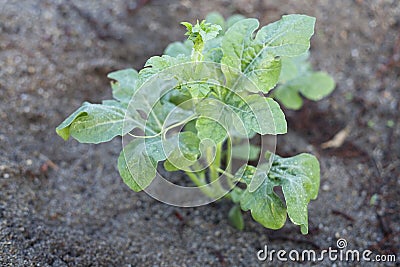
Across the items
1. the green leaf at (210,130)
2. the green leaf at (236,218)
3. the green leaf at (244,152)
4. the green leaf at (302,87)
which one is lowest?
the green leaf at (236,218)

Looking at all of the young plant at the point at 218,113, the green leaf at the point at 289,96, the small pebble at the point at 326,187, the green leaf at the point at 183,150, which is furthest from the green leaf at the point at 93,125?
the small pebble at the point at 326,187

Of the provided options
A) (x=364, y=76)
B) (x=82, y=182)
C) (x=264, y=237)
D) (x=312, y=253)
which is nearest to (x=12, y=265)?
(x=82, y=182)

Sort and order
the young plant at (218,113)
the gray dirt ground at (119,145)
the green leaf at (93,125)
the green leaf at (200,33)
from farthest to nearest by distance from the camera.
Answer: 1. the gray dirt ground at (119,145)
2. the green leaf at (93,125)
3. the young plant at (218,113)
4. the green leaf at (200,33)

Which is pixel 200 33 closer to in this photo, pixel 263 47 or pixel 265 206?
pixel 263 47

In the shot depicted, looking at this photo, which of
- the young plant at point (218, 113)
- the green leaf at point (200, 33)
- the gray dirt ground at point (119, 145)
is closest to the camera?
the green leaf at point (200, 33)

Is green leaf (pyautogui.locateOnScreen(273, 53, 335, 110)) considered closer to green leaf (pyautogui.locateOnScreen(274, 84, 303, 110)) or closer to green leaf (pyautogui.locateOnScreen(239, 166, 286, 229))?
green leaf (pyautogui.locateOnScreen(274, 84, 303, 110))

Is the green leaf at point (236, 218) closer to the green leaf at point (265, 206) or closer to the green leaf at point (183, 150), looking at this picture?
the green leaf at point (265, 206)

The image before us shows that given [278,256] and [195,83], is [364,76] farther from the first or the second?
[195,83]

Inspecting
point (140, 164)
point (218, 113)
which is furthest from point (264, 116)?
point (140, 164)
